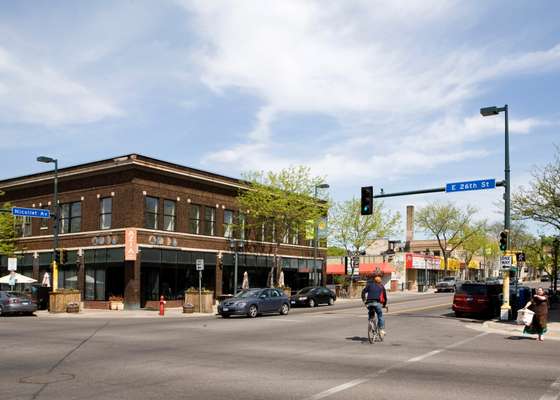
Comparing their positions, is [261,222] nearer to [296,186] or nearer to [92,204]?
[296,186]

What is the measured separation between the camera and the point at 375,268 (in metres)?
77.0

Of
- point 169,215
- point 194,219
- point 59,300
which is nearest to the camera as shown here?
point 59,300

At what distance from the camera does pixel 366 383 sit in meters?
10.3

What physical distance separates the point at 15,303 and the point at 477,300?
75.0ft

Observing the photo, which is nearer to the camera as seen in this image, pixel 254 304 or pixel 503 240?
pixel 503 240

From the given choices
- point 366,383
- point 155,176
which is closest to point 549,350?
point 366,383

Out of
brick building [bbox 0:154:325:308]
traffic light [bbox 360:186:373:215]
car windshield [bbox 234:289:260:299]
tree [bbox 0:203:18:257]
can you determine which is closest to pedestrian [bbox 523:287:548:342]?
traffic light [bbox 360:186:373:215]

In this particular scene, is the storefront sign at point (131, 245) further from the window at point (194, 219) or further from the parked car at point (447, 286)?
the parked car at point (447, 286)

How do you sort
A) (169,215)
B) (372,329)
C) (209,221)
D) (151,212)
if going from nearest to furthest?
(372,329)
(151,212)
(169,215)
(209,221)

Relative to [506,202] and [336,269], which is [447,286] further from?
[506,202]

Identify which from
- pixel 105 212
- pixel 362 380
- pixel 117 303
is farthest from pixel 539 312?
pixel 105 212

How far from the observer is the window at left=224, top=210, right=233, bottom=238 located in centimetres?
4375

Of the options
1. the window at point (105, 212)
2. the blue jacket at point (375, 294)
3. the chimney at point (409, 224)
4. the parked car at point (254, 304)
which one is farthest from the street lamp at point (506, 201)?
the chimney at point (409, 224)

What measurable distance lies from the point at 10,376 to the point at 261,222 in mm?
34397
